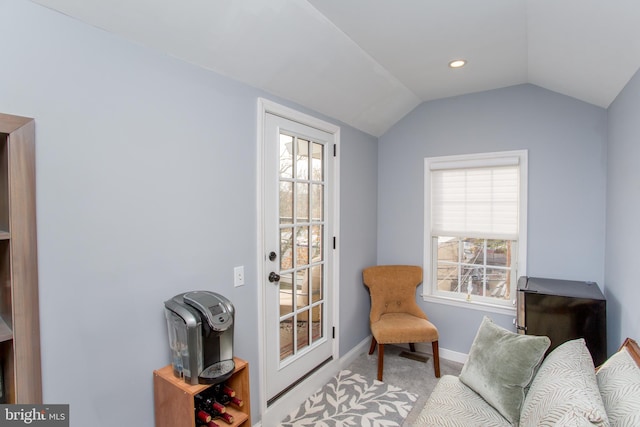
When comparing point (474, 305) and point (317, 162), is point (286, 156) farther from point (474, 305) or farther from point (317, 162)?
point (474, 305)

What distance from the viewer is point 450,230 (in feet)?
10.6

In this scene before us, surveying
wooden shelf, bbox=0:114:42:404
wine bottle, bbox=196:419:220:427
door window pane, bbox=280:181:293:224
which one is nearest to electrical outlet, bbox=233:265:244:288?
door window pane, bbox=280:181:293:224

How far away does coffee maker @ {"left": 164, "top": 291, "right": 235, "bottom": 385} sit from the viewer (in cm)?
145

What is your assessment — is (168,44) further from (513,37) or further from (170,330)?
(513,37)

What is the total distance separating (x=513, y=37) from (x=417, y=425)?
229 centimetres

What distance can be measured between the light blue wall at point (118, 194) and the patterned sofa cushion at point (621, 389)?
5.87 feet

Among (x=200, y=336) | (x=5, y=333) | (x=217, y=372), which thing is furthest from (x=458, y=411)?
(x=5, y=333)

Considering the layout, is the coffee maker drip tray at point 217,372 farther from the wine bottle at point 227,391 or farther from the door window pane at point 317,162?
the door window pane at point 317,162

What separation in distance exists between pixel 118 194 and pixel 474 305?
3.06m

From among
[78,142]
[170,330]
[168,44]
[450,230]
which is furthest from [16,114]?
[450,230]

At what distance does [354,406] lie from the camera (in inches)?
95.7

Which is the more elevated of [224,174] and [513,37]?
[513,37]

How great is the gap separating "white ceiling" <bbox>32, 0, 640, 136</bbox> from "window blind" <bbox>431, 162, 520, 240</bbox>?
825 mm

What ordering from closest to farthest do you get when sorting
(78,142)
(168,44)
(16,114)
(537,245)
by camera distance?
(16,114) → (78,142) → (168,44) → (537,245)
